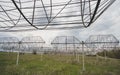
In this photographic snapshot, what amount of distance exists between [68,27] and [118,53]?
46.4 meters

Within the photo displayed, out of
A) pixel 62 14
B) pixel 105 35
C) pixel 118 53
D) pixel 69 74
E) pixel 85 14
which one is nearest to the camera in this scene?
pixel 85 14

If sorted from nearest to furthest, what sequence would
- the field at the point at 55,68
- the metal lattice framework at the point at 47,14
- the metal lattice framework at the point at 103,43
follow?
the metal lattice framework at the point at 47,14 < the field at the point at 55,68 < the metal lattice framework at the point at 103,43

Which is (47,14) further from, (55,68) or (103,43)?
(103,43)

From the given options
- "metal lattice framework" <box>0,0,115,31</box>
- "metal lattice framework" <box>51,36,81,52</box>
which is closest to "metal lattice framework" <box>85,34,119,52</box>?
"metal lattice framework" <box>51,36,81,52</box>

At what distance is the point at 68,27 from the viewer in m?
8.17

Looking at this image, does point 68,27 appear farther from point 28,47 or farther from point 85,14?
point 28,47

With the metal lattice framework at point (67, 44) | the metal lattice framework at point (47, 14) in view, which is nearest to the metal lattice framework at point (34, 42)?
the metal lattice framework at point (67, 44)

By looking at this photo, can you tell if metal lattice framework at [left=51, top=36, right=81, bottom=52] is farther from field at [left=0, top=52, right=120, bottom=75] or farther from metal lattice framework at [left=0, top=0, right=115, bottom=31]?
metal lattice framework at [left=0, top=0, right=115, bottom=31]

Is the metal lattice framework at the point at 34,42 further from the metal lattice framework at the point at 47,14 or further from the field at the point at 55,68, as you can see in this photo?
the metal lattice framework at the point at 47,14

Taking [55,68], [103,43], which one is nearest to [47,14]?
[55,68]

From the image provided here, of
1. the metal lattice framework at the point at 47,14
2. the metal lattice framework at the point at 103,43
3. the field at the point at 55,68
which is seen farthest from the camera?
the metal lattice framework at the point at 103,43

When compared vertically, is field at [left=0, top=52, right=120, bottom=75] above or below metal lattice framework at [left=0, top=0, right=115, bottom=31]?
below

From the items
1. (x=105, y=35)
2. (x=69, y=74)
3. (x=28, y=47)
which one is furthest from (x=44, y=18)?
(x=28, y=47)

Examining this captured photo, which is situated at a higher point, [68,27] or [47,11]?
[47,11]
